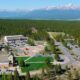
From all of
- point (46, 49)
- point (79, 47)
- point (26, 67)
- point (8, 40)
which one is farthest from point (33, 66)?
point (8, 40)

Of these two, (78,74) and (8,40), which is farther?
(8,40)

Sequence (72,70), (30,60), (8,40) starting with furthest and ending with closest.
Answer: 1. (8,40)
2. (30,60)
3. (72,70)

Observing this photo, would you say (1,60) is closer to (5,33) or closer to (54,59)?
(54,59)

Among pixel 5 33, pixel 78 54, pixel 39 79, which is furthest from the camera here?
pixel 5 33

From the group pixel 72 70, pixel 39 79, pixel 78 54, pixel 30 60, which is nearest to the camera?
pixel 39 79

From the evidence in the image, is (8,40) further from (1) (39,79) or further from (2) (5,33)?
(1) (39,79)

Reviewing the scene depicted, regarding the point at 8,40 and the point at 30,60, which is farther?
the point at 8,40

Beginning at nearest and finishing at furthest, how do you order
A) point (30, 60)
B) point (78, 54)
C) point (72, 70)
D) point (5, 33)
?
point (72, 70) < point (30, 60) < point (78, 54) < point (5, 33)

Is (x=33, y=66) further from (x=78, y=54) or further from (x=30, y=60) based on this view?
(x=78, y=54)

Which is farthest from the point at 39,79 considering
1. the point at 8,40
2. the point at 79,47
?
the point at 8,40
